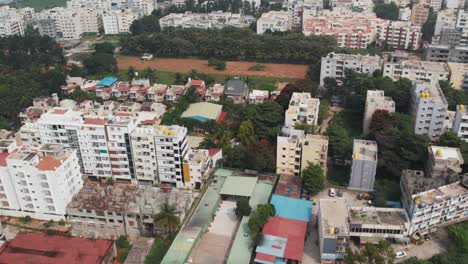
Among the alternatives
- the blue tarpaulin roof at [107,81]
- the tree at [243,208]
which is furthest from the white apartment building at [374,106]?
the blue tarpaulin roof at [107,81]

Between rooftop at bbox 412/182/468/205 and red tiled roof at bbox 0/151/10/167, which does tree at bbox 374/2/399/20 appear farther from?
red tiled roof at bbox 0/151/10/167

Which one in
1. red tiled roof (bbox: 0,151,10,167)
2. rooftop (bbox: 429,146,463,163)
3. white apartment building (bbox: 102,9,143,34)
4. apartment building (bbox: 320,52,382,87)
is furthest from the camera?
white apartment building (bbox: 102,9,143,34)

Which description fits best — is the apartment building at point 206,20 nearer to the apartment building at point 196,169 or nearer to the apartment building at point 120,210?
the apartment building at point 196,169

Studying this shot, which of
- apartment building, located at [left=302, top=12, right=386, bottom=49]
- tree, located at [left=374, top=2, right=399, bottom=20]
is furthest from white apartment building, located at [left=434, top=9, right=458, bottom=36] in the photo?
tree, located at [left=374, top=2, right=399, bottom=20]

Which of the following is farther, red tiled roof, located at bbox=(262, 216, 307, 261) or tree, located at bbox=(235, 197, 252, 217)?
tree, located at bbox=(235, 197, 252, 217)

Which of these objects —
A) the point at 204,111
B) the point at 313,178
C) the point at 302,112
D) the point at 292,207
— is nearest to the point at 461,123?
the point at 302,112
